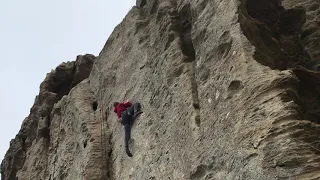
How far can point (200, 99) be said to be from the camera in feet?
38.0

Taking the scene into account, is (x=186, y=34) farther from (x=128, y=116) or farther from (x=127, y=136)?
(x=127, y=136)

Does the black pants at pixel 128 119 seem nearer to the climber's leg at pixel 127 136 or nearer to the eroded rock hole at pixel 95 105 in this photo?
the climber's leg at pixel 127 136

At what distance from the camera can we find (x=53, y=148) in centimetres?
1955

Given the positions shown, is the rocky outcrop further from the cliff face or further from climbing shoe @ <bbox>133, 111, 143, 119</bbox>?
climbing shoe @ <bbox>133, 111, 143, 119</bbox>

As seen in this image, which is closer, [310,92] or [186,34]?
[310,92]

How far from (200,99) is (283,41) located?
13.2ft

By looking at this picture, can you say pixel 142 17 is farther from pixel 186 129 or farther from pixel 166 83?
pixel 186 129

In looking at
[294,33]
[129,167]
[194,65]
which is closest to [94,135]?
[129,167]

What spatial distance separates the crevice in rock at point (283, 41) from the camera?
37.5ft

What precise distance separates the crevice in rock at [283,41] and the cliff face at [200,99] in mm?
31

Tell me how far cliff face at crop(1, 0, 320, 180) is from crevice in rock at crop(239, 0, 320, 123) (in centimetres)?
3

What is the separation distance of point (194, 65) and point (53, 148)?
8.95 metres

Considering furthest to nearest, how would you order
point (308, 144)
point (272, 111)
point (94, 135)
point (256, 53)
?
Answer: point (94, 135), point (256, 53), point (272, 111), point (308, 144)

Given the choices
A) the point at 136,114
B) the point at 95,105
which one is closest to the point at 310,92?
the point at 136,114
